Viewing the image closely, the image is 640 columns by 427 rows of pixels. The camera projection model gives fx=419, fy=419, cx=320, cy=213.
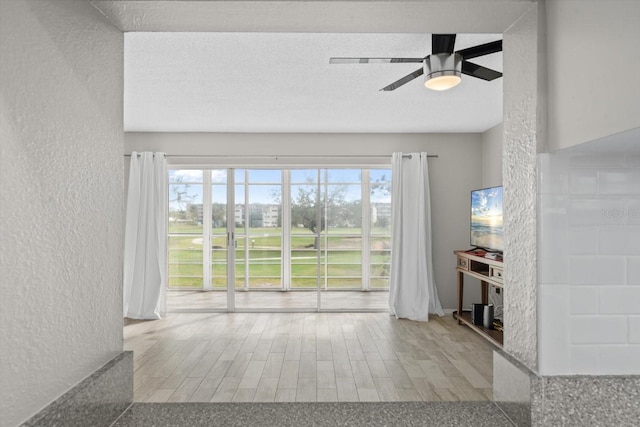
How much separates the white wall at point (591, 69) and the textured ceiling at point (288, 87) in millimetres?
1762

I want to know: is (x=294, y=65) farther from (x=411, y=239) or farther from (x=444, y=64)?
(x=411, y=239)

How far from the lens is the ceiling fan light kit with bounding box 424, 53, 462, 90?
2373mm

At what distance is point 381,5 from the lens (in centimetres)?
95

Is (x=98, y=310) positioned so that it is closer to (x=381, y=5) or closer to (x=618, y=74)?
(x=381, y=5)

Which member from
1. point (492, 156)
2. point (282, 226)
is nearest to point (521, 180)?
point (492, 156)

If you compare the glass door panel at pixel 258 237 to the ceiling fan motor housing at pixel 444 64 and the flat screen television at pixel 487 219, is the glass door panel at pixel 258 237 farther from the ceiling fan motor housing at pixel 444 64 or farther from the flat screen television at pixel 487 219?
the ceiling fan motor housing at pixel 444 64

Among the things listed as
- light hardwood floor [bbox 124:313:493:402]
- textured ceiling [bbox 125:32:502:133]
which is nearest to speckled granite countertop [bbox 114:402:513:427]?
light hardwood floor [bbox 124:313:493:402]

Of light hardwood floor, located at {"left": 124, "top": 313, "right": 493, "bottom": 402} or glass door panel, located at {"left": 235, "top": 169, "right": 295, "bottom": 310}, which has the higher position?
glass door panel, located at {"left": 235, "top": 169, "right": 295, "bottom": 310}

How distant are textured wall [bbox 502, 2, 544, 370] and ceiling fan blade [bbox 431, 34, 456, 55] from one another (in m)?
1.35

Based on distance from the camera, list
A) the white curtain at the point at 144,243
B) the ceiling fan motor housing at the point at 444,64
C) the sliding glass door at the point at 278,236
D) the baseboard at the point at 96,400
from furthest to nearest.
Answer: the sliding glass door at the point at 278,236, the white curtain at the point at 144,243, the ceiling fan motor housing at the point at 444,64, the baseboard at the point at 96,400

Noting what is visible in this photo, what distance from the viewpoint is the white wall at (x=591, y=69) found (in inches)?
26.5

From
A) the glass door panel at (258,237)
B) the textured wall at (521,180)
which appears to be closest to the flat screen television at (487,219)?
the glass door panel at (258,237)

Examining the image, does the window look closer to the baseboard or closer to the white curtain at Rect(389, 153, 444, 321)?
the white curtain at Rect(389, 153, 444, 321)

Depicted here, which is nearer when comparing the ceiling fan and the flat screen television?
the ceiling fan
